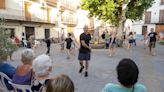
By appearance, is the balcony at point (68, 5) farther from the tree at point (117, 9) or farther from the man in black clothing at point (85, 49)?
the man in black clothing at point (85, 49)

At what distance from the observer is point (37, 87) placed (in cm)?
360

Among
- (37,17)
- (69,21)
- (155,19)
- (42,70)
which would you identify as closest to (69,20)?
(69,21)

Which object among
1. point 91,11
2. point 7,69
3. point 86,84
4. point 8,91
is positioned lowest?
point 86,84

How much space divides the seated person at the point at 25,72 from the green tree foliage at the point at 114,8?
20.1m

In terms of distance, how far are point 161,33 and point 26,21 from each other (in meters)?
30.4

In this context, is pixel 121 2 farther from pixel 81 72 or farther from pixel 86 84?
pixel 86 84

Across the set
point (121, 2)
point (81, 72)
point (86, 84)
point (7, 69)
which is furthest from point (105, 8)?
point (7, 69)

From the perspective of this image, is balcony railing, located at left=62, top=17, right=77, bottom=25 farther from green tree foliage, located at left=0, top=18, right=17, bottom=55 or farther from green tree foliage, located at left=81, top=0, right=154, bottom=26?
green tree foliage, located at left=0, top=18, right=17, bottom=55

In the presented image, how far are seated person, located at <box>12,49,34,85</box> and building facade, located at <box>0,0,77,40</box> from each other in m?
19.4

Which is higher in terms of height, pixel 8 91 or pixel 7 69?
pixel 7 69

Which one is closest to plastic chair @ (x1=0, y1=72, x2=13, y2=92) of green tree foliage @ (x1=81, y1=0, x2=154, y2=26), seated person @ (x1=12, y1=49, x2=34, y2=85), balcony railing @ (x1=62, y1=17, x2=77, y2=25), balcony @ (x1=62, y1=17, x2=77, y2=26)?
seated person @ (x1=12, y1=49, x2=34, y2=85)

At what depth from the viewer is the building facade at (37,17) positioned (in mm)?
29675

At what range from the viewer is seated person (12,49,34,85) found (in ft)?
13.5

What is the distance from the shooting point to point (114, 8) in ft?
79.3
